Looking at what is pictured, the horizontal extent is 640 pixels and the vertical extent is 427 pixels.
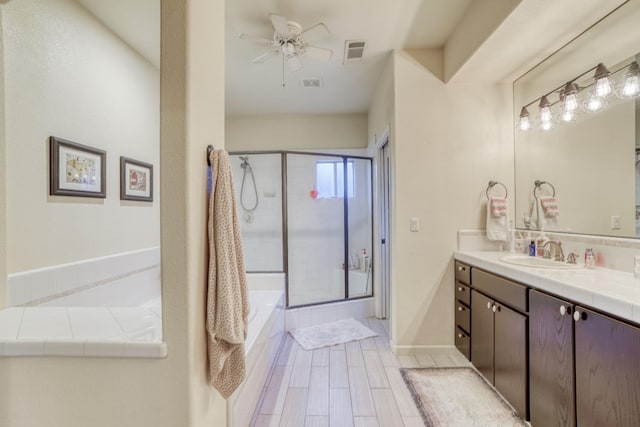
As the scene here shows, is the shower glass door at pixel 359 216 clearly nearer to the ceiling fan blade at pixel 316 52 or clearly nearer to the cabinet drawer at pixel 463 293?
the cabinet drawer at pixel 463 293

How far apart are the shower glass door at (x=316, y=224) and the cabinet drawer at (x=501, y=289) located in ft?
6.10

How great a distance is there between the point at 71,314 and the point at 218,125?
1.11m

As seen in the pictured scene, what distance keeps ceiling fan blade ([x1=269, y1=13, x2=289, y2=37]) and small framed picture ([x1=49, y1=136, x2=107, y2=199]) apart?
4.84 feet

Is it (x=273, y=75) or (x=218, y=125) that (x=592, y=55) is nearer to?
(x=218, y=125)

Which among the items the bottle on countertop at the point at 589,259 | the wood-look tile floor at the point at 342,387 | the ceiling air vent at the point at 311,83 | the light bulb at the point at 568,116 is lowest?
the wood-look tile floor at the point at 342,387

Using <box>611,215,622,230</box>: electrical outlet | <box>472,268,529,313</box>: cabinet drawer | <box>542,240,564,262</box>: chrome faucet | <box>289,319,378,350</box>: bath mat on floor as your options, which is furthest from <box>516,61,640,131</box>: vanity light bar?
<box>289,319,378,350</box>: bath mat on floor

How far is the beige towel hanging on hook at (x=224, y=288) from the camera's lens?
1127 mm

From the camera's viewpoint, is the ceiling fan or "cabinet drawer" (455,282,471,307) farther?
"cabinet drawer" (455,282,471,307)

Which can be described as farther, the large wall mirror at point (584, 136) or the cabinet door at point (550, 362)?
the large wall mirror at point (584, 136)

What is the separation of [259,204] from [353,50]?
217 cm

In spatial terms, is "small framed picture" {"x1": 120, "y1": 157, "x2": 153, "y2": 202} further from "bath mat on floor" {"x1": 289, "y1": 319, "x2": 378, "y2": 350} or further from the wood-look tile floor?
"bath mat on floor" {"x1": 289, "y1": 319, "x2": 378, "y2": 350}

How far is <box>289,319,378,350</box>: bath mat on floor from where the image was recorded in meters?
2.83

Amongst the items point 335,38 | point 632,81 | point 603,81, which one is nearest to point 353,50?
point 335,38

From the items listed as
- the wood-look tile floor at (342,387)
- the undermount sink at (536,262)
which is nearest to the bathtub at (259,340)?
the wood-look tile floor at (342,387)
